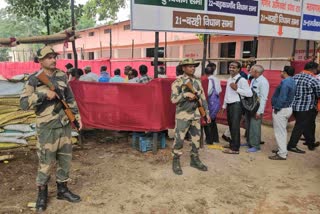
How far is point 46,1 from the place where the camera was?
6633 mm

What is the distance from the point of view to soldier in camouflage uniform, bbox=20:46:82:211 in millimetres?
3316

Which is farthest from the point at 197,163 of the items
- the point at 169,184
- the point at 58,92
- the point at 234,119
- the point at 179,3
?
the point at 179,3

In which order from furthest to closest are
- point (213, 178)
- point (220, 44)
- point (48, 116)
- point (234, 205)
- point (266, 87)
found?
point (220, 44) < point (266, 87) < point (213, 178) < point (234, 205) < point (48, 116)

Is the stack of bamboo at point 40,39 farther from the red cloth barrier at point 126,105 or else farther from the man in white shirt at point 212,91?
the man in white shirt at point 212,91

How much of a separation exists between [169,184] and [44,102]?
201cm

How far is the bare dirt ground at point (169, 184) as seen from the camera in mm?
3646

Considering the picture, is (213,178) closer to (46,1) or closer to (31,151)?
(31,151)

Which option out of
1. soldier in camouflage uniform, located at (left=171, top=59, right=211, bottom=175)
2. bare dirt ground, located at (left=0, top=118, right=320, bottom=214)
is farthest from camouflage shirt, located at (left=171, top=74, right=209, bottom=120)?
bare dirt ground, located at (left=0, top=118, right=320, bottom=214)

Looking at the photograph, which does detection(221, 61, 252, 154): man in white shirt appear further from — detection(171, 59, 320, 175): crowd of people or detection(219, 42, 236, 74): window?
detection(219, 42, 236, 74): window

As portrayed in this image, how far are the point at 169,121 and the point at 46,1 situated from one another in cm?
386

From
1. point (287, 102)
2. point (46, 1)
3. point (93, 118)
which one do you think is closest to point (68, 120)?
point (93, 118)

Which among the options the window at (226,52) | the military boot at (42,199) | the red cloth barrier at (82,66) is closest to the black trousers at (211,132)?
Result: the military boot at (42,199)

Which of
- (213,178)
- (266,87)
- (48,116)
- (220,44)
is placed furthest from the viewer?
(220,44)

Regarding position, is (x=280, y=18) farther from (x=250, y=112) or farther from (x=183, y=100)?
(x=183, y=100)
